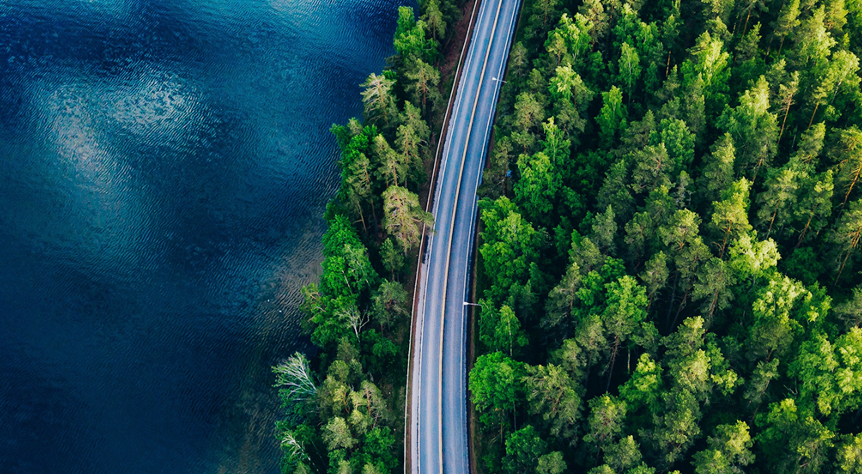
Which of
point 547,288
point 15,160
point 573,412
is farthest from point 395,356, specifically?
point 15,160

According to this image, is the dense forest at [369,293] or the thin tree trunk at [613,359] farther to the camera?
the dense forest at [369,293]

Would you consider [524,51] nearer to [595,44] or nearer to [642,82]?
[595,44]

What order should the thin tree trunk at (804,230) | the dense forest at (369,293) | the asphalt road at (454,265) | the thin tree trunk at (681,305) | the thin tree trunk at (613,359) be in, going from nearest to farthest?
1. the thin tree trunk at (613,359)
2. the thin tree trunk at (681,305)
3. the thin tree trunk at (804,230)
4. the dense forest at (369,293)
5. the asphalt road at (454,265)

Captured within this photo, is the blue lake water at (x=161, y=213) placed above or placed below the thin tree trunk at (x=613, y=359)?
above

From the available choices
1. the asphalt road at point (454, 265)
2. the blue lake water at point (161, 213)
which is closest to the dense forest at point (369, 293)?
the asphalt road at point (454, 265)

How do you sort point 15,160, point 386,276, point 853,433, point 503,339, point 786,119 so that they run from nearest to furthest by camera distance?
point 853,433, point 503,339, point 786,119, point 386,276, point 15,160

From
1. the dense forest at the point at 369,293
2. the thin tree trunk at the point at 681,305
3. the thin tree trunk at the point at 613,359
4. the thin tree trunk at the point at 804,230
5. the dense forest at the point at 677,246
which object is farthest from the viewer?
the dense forest at the point at 369,293

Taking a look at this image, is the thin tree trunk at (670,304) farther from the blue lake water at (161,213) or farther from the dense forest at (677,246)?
the blue lake water at (161,213)

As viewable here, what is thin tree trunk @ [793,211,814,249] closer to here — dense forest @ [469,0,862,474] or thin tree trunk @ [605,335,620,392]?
dense forest @ [469,0,862,474]
